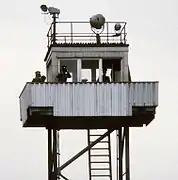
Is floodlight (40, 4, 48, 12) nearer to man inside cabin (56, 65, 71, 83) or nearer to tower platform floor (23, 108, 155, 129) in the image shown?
man inside cabin (56, 65, 71, 83)

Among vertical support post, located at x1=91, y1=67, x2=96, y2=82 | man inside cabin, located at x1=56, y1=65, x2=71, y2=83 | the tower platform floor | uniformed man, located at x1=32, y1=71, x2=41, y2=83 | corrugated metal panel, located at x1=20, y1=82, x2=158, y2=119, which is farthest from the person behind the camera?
vertical support post, located at x1=91, y1=67, x2=96, y2=82

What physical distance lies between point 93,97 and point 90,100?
0.87 ft

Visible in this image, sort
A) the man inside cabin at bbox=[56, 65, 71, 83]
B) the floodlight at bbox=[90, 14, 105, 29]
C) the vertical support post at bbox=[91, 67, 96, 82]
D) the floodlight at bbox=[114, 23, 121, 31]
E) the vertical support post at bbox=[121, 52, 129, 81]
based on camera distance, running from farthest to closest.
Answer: the floodlight at bbox=[114, 23, 121, 31] < the vertical support post at bbox=[91, 67, 96, 82] < the floodlight at bbox=[90, 14, 105, 29] < the vertical support post at bbox=[121, 52, 129, 81] < the man inside cabin at bbox=[56, 65, 71, 83]

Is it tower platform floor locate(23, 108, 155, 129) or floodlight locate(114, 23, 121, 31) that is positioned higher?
floodlight locate(114, 23, 121, 31)

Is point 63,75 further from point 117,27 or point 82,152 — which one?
point 82,152

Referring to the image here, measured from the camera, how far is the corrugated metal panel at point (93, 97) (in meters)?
94.7

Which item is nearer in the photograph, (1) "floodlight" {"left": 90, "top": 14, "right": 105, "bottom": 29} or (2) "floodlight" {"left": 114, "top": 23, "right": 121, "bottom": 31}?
(1) "floodlight" {"left": 90, "top": 14, "right": 105, "bottom": 29}

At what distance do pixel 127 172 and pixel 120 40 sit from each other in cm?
755

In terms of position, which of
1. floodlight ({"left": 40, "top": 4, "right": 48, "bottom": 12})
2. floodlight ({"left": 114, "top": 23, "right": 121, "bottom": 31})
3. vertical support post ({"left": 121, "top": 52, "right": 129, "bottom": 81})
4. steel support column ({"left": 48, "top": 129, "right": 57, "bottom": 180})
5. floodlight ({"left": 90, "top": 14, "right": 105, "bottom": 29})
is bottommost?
steel support column ({"left": 48, "top": 129, "right": 57, "bottom": 180})

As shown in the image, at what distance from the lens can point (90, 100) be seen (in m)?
95.0

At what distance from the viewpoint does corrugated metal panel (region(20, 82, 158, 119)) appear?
9469 cm

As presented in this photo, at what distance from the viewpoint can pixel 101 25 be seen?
97.7 m

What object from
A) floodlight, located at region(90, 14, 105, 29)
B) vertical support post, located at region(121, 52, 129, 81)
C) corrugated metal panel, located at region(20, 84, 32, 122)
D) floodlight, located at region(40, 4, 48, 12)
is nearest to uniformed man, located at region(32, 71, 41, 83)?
corrugated metal panel, located at region(20, 84, 32, 122)

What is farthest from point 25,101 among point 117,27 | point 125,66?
point 117,27
